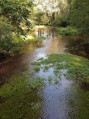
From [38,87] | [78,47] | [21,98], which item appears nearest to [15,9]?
[38,87]

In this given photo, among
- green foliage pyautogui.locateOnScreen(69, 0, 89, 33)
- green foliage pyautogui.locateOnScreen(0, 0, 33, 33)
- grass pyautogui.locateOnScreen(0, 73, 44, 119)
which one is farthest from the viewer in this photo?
green foliage pyautogui.locateOnScreen(69, 0, 89, 33)

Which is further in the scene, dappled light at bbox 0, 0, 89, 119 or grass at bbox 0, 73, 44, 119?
dappled light at bbox 0, 0, 89, 119

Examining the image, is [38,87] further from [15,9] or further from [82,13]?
[82,13]

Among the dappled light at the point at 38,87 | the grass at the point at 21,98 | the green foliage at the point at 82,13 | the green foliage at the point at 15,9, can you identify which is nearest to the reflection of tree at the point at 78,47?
the green foliage at the point at 82,13

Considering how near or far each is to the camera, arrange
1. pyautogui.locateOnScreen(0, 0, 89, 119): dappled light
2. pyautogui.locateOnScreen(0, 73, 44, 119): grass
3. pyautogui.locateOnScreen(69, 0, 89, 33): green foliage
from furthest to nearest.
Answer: pyautogui.locateOnScreen(69, 0, 89, 33): green foliage
pyautogui.locateOnScreen(0, 0, 89, 119): dappled light
pyautogui.locateOnScreen(0, 73, 44, 119): grass

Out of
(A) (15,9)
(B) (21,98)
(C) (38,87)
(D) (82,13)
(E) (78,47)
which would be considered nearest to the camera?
(B) (21,98)

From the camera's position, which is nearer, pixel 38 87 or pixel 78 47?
pixel 38 87

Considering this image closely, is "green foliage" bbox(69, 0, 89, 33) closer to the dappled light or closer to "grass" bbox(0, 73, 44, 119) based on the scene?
the dappled light

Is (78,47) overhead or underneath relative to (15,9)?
underneath

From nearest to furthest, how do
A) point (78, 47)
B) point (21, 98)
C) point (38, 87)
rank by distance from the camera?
point (21, 98), point (38, 87), point (78, 47)

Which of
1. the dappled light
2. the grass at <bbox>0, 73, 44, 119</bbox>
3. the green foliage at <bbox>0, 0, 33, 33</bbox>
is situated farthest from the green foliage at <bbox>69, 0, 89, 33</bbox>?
the grass at <bbox>0, 73, 44, 119</bbox>

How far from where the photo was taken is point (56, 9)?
4616cm

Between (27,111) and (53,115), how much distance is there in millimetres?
1197

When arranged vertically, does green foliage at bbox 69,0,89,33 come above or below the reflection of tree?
above
